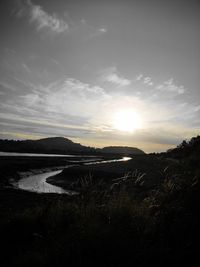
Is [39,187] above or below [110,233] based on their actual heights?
below

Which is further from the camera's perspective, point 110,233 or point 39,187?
point 39,187

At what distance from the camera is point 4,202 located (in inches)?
583

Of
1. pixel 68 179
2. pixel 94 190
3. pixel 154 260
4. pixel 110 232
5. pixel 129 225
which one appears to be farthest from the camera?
pixel 68 179

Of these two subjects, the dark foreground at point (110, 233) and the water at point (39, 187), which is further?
the water at point (39, 187)

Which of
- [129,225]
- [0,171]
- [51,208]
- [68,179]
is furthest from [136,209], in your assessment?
[0,171]

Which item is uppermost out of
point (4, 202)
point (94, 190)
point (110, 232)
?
point (94, 190)

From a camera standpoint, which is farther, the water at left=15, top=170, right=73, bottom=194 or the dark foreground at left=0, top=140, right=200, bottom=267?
the water at left=15, top=170, right=73, bottom=194

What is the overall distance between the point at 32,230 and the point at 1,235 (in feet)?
2.49

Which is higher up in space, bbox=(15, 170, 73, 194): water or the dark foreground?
the dark foreground

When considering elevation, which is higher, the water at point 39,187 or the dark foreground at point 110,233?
the dark foreground at point 110,233

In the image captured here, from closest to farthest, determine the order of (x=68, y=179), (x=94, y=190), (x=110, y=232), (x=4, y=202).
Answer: (x=110, y=232), (x=94, y=190), (x=4, y=202), (x=68, y=179)

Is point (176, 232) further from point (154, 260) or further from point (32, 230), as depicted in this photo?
point (32, 230)

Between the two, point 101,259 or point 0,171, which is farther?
point 0,171

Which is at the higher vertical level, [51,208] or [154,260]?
[51,208]
